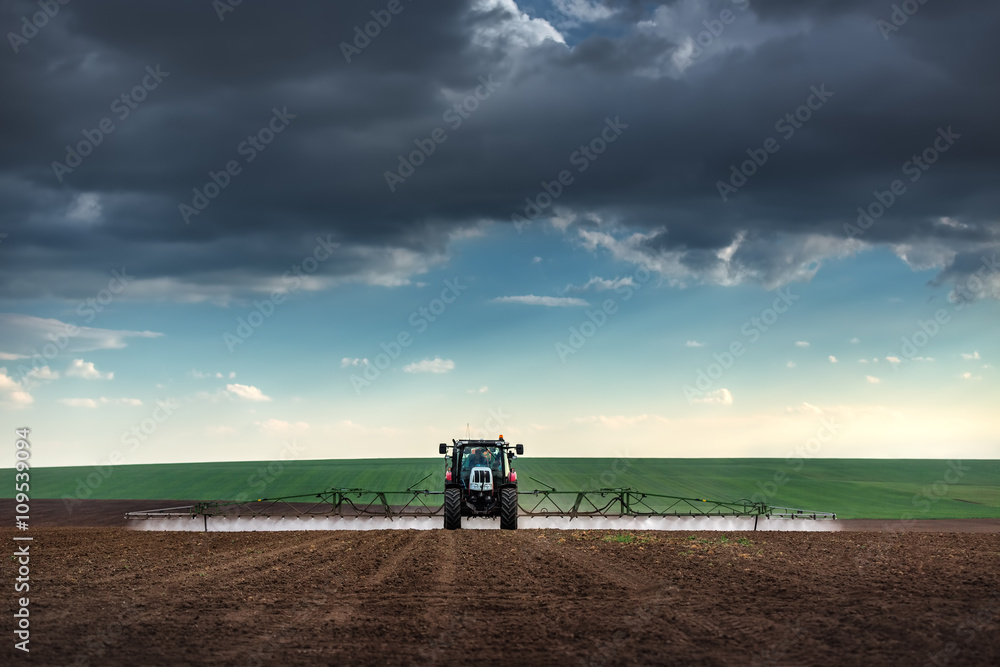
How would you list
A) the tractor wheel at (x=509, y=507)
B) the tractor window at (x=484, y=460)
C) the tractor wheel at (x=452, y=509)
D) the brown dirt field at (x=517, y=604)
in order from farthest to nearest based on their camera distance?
the tractor window at (x=484, y=460), the tractor wheel at (x=452, y=509), the tractor wheel at (x=509, y=507), the brown dirt field at (x=517, y=604)

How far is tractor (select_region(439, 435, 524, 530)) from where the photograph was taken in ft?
96.7

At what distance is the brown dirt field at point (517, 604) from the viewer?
11.1m

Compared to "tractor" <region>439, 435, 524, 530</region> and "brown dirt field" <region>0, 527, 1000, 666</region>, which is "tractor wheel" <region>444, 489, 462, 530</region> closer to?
"tractor" <region>439, 435, 524, 530</region>

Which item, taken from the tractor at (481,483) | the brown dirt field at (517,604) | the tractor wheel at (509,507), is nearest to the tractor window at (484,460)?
the tractor at (481,483)

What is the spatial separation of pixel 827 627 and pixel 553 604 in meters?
4.68

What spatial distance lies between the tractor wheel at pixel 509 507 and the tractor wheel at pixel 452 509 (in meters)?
1.71

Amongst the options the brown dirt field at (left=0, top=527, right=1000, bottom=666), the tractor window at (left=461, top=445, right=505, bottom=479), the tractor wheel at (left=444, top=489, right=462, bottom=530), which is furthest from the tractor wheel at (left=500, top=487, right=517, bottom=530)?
the brown dirt field at (left=0, top=527, right=1000, bottom=666)

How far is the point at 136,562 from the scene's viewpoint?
809 inches

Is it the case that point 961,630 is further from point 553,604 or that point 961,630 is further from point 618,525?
point 618,525

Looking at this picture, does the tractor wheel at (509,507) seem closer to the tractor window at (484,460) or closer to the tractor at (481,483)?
the tractor at (481,483)

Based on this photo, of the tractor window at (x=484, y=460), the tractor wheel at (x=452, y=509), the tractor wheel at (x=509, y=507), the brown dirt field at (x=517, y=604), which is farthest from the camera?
the tractor window at (x=484, y=460)

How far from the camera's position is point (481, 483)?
30328 millimetres

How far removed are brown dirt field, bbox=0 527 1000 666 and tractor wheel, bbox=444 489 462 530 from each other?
5.68 metres

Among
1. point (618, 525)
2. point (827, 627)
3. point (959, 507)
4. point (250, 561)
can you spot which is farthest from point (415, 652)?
point (959, 507)
